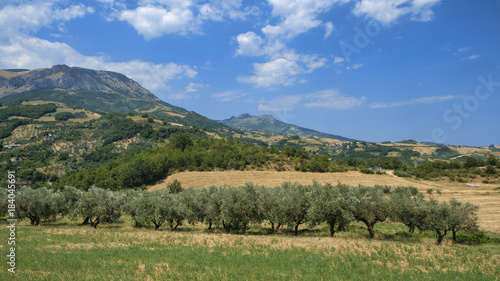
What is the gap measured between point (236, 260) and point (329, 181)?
245ft

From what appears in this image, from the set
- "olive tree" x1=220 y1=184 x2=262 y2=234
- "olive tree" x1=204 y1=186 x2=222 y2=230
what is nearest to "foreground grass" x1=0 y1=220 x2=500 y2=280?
"olive tree" x1=220 y1=184 x2=262 y2=234

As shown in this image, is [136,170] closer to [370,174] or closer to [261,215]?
[261,215]

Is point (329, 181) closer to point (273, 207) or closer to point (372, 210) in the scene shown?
point (372, 210)

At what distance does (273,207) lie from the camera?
41.4m

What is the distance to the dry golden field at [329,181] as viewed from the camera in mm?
71531

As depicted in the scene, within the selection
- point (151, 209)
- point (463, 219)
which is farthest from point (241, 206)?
point (463, 219)

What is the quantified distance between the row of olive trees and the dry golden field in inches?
1490

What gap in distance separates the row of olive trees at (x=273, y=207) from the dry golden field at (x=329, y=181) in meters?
37.9

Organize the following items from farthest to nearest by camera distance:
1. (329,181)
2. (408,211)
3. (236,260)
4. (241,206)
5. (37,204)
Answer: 1. (329,181)
2. (37,204)
3. (241,206)
4. (408,211)
5. (236,260)

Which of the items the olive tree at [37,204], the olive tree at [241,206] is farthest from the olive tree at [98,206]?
the olive tree at [241,206]

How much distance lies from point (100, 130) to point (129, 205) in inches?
6877

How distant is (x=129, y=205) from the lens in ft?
153

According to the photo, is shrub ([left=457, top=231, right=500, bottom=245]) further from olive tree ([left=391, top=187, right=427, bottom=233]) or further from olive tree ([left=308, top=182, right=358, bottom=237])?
olive tree ([left=308, top=182, right=358, bottom=237])

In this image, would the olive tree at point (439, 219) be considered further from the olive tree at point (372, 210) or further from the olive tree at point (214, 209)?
the olive tree at point (214, 209)
